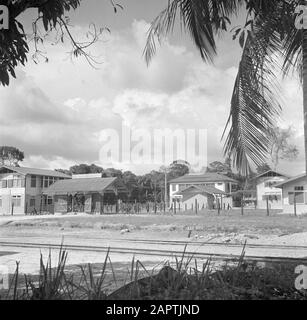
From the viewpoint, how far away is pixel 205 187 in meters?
60.0

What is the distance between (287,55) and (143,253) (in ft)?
23.3

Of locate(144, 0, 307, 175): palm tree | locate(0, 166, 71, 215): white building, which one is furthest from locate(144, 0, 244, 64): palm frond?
locate(0, 166, 71, 215): white building

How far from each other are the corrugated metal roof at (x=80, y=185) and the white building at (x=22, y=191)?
9.09 feet

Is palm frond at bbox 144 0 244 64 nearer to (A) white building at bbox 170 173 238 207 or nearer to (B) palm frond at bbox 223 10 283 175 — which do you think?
(B) palm frond at bbox 223 10 283 175

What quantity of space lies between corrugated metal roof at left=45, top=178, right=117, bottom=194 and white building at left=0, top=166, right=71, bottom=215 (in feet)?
9.09

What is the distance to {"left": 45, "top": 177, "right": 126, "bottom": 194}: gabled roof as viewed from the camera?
49.7 m

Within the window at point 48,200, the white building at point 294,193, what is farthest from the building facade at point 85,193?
the white building at point 294,193

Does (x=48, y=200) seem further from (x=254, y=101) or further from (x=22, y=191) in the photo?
(x=254, y=101)

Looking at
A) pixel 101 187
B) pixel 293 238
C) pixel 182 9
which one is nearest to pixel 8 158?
pixel 101 187

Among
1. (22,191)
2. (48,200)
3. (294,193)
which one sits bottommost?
(48,200)

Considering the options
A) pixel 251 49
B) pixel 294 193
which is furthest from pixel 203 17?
pixel 294 193

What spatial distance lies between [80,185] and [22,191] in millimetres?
7845
